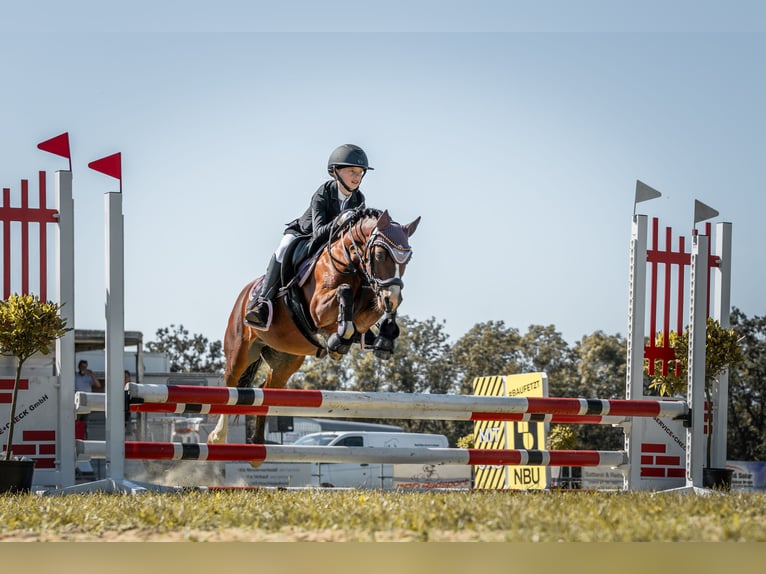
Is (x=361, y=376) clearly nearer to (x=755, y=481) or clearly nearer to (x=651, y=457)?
(x=755, y=481)

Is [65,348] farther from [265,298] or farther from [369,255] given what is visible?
[369,255]

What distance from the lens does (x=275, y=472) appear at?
15820 mm

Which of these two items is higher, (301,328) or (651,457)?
(301,328)

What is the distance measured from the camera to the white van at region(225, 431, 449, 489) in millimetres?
14891

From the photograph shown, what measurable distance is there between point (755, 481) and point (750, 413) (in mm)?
14099

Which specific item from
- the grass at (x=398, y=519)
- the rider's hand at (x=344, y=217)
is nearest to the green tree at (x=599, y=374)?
the rider's hand at (x=344, y=217)

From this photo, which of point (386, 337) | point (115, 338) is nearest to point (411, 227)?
point (386, 337)

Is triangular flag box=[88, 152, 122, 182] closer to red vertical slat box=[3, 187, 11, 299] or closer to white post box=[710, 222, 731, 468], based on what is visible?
red vertical slat box=[3, 187, 11, 299]

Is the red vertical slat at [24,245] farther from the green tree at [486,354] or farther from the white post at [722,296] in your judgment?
the green tree at [486,354]

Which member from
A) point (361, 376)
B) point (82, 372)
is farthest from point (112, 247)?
point (361, 376)

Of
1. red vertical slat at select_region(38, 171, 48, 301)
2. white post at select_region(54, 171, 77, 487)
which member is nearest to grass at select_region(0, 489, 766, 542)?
white post at select_region(54, 171, 77, 487)

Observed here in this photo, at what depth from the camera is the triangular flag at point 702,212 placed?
7441 mm

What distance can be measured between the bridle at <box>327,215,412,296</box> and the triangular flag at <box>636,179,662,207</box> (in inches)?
90.2

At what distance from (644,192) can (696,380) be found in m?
1.38
